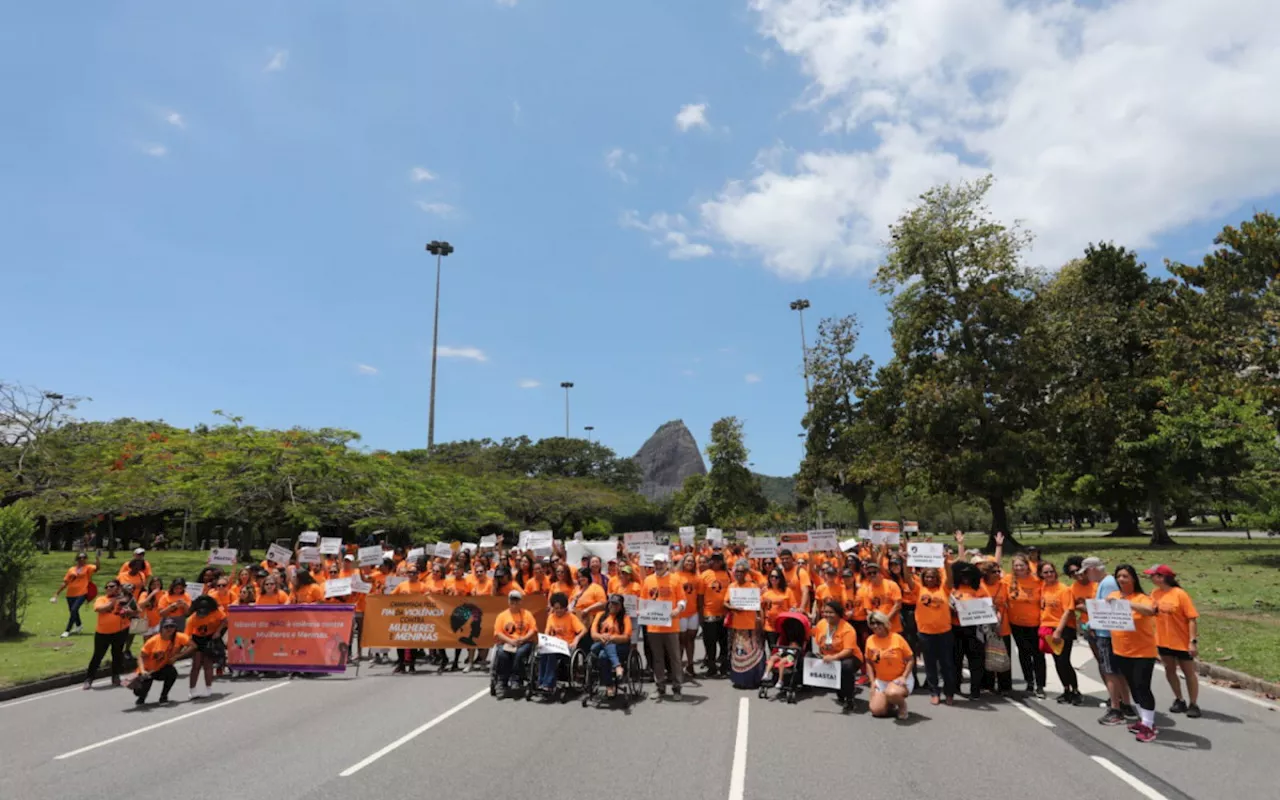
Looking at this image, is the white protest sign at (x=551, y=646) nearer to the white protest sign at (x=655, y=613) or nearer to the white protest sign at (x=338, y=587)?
the white protest sign at (x=655, y=613)

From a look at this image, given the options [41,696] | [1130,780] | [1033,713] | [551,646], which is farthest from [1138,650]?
[41,696]

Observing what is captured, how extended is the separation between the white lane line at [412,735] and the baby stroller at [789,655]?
3.89m

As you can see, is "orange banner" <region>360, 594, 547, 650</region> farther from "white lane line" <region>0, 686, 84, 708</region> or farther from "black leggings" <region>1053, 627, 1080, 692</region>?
"black leggings" <region>1053, 627, 1080, 692</region>

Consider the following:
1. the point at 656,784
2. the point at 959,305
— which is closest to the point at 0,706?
the point at 656,784

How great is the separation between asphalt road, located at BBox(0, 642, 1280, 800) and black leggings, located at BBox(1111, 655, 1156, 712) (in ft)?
1.35

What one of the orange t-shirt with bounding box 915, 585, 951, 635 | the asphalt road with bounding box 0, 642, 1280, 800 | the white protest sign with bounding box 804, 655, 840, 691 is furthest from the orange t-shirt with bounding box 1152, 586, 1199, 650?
the white protest sign with bounding box 804, 655, 840, 691

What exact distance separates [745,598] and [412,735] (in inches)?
184

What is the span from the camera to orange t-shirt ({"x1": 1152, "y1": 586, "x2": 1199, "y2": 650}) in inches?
311

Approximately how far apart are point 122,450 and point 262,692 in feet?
83.6

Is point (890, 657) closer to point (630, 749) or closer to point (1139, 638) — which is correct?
point (1139, 638)

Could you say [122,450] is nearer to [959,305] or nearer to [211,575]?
[211,575]

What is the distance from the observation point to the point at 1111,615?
308 inches

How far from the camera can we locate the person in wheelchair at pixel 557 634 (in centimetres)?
973

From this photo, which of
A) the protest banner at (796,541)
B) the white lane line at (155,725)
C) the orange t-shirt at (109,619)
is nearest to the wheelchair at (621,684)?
the white lane line at (155,725)
